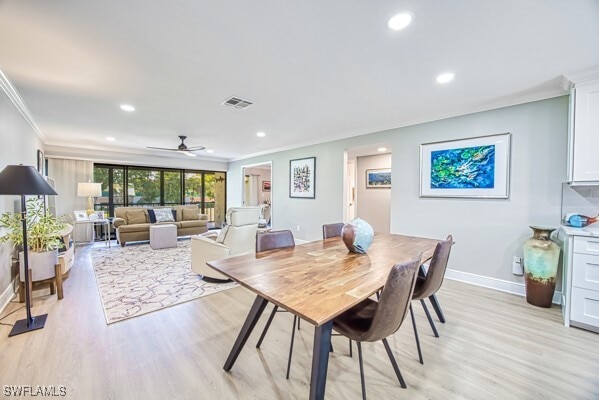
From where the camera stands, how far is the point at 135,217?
6125mm

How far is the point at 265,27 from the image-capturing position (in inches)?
67.6

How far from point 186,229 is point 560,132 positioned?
7.07m

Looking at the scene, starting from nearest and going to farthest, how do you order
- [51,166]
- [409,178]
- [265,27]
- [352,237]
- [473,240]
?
1. [265,27]
2. [352,237]
3. [473,240]
4. [409,178]
5. [51,166]

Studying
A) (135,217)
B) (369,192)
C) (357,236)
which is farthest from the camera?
(369,192)

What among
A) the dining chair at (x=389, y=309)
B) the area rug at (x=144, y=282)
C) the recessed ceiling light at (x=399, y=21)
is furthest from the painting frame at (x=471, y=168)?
the area rug at (x=144, y=282)

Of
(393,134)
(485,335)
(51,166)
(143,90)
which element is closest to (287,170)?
(393,134)

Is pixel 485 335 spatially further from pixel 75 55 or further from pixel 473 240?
pixel 75 55

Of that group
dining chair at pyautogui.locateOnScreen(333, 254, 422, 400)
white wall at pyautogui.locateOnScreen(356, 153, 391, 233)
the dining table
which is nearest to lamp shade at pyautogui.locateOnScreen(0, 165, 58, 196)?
the dining table

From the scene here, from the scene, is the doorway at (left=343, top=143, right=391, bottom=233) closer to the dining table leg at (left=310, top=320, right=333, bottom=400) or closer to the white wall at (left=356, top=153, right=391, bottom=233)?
the white wall at (left=356, top=153, right=391, bottom=233)

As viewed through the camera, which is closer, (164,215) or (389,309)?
(389,309)

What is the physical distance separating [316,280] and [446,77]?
7.86 feet

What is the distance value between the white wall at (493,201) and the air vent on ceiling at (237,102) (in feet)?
7.37

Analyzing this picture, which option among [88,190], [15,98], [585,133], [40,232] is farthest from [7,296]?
[585,133]

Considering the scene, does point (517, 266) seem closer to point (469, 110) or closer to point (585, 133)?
point (585, 133)
